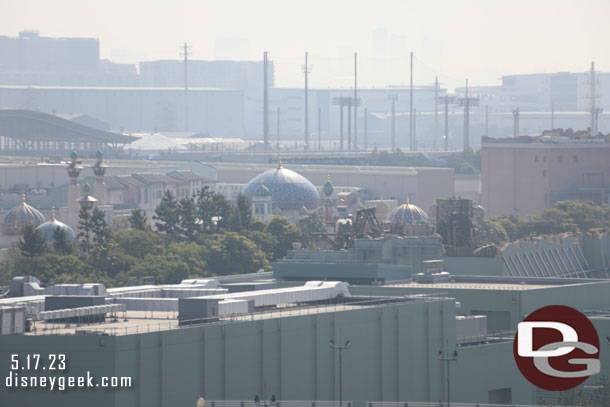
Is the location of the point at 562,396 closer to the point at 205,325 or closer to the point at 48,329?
the point at 205,325

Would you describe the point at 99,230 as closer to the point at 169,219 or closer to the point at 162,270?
the point at 169,219

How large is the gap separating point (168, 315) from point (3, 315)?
7292 millimetres

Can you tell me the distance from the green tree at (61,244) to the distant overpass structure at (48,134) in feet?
347

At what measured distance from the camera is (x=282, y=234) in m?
94.2

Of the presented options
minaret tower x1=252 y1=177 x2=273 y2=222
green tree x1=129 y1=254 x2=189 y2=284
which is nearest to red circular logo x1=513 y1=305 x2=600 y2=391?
green tree x1=129 y1=254 x2=189 y2=284

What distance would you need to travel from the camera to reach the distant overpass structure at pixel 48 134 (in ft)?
623

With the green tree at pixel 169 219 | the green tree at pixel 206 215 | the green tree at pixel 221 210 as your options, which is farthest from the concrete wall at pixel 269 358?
the green tree at pixel 221 210

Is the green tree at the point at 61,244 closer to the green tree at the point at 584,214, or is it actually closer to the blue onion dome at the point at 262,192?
the blue onion dome at the point at 262,192

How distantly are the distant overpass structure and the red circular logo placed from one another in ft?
459

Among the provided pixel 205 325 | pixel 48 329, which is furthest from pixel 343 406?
pixel 48 329

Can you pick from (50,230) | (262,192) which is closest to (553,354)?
(50,230)

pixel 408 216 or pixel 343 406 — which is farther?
pixel 408 216

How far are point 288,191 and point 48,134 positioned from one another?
75297 millimetres

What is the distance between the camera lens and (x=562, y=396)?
53.3 m
